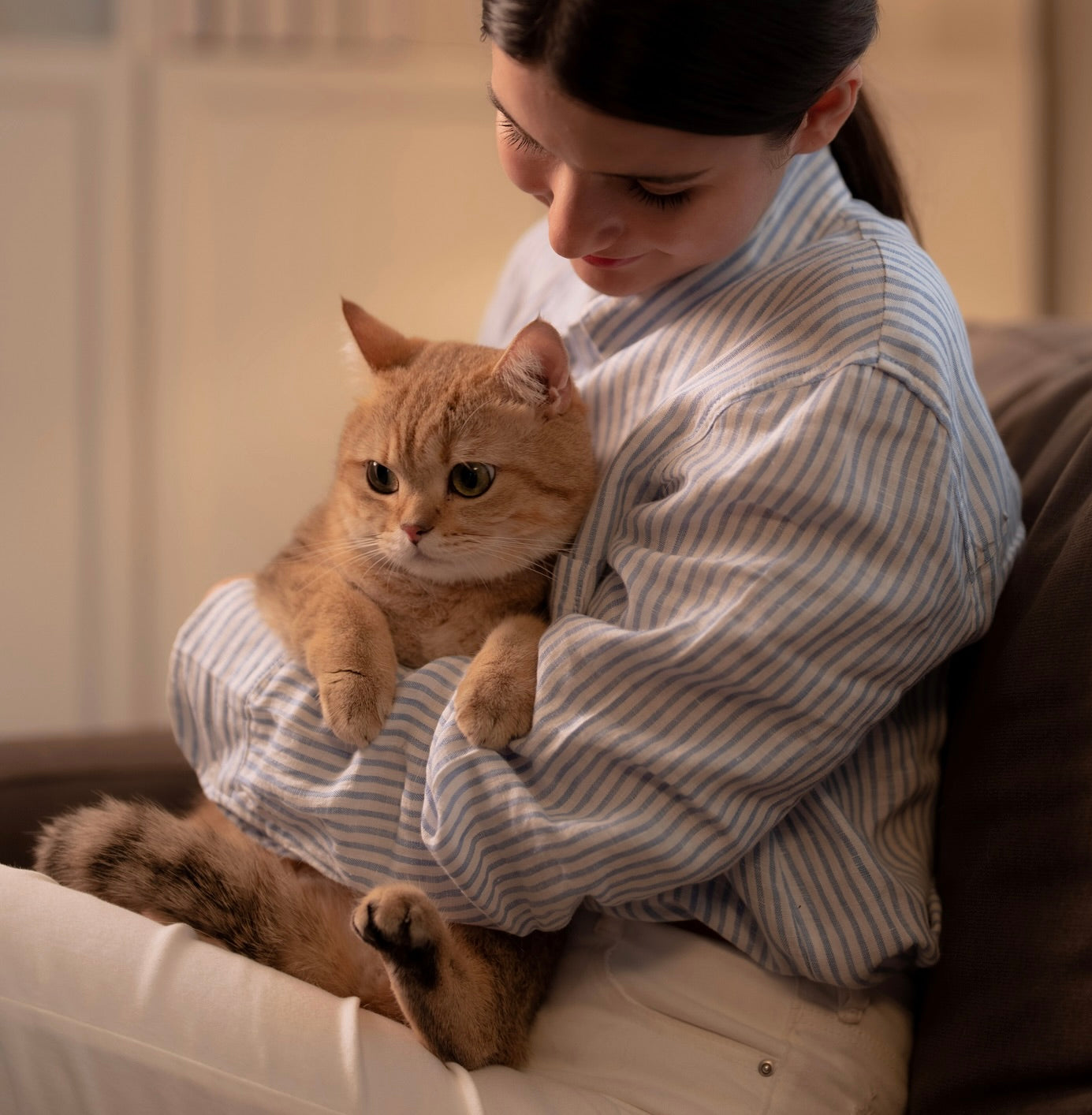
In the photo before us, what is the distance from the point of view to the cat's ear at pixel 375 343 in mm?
1248

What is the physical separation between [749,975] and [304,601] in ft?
1.89

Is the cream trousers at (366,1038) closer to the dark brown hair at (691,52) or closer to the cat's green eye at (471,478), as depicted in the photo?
the cat's green eye at (471,478)

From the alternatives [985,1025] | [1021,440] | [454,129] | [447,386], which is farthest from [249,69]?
[985,1025]

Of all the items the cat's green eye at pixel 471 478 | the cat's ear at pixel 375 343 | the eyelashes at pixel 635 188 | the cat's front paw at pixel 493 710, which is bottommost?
the cat's front paw at pixel 493 710

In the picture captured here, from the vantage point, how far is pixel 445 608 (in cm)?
117

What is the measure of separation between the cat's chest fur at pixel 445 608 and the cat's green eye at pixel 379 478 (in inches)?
3.8

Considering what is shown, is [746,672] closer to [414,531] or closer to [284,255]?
[414,531]

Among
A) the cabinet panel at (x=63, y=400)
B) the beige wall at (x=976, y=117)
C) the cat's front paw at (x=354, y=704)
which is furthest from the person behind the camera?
the beige wall at (x=976, y=117)

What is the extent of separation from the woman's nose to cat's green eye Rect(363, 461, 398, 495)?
0.33 m

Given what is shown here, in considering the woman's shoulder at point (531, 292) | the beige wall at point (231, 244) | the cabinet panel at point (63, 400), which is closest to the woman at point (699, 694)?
the woman's shoulder at point (531, 292)

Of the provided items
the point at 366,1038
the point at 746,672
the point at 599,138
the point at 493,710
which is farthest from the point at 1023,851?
the point at 599,138

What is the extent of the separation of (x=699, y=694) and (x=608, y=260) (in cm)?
42

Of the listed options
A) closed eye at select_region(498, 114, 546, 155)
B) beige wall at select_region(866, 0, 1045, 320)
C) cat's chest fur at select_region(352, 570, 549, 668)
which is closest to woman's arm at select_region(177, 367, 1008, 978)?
cat's chest fur at select_region(352, 570, 549, 668)

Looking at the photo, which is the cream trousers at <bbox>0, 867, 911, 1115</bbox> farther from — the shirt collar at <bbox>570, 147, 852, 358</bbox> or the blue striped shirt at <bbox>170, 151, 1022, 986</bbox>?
the shirt collar at <bbox>570, 147, 852, 358</bbox>
